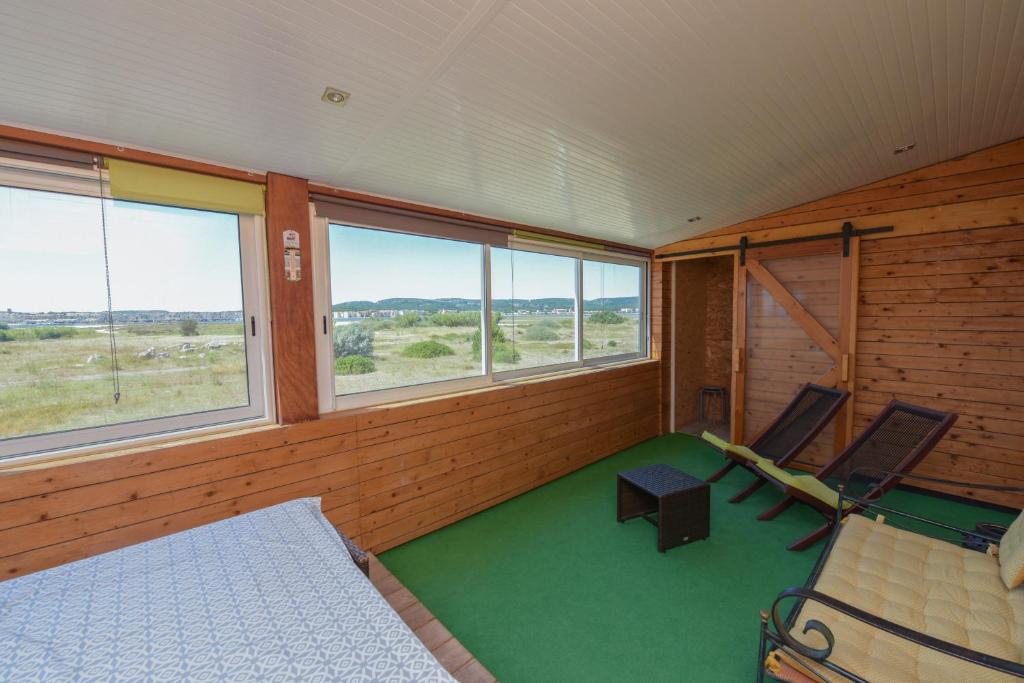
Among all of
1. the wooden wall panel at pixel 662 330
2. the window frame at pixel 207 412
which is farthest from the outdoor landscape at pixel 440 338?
the wooden wall panel at pixel 662 330

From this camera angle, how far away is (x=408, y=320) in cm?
304

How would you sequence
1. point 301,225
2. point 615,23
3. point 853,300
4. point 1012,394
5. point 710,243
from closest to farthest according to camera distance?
point 615,23 → point 301,225 → point 1012,394 → point 853,300 → point 710,243

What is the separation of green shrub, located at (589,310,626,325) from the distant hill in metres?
0.05

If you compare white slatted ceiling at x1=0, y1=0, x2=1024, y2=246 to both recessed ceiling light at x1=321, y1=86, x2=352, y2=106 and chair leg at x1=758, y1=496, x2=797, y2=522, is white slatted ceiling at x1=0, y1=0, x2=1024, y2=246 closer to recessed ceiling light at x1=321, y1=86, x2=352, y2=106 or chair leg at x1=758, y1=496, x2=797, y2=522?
recessed ceiling light at x1=321, y1=86, x2=352, y2=106

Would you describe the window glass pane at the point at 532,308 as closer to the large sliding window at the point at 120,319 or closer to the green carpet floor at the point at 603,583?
the green carpet floor at the point at 603,583

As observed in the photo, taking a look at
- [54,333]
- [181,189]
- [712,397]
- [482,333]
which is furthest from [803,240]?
[54,333]

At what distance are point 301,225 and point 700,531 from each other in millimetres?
3087

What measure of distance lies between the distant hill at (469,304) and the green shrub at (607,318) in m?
0.05

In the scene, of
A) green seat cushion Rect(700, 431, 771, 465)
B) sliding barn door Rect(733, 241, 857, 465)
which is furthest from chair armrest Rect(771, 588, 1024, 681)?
sliding barn door Rect(733, 241, 857, 465)

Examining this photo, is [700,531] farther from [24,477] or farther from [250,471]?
[24,477]

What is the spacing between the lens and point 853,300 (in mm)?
3738

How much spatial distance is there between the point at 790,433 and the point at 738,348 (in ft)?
3.36

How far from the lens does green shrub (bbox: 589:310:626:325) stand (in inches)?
182

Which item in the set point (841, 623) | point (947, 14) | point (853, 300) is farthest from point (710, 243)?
point (841, 623)
